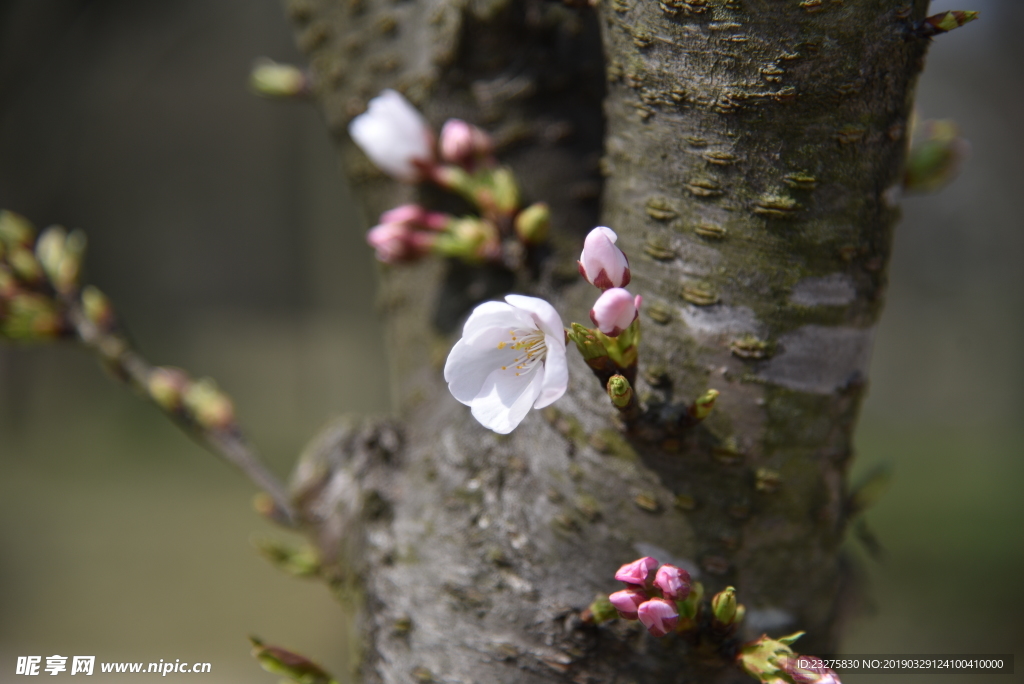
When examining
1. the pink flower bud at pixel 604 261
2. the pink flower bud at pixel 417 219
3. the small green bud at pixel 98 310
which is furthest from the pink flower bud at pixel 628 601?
the small green bud at pixel 98 310

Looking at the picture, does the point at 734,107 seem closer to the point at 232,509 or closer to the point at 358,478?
the point at 358,478

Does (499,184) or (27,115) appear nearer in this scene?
(499,184)

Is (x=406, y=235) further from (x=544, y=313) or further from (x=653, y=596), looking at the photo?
(x=653, y=596)

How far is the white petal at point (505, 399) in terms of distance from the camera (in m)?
0.52

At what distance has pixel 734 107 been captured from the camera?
0.54 metres

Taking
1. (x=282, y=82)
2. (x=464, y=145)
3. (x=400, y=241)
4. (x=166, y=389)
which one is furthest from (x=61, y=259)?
(x=464, y=145)

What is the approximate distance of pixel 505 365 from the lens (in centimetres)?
60

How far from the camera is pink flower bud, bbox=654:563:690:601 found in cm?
54

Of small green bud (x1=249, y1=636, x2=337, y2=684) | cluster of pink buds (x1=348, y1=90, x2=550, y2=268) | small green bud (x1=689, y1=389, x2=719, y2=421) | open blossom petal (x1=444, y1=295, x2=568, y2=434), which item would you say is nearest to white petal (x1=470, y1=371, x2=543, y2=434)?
open blossom petal (x1=444, y1=295, x2=568, y2=434)

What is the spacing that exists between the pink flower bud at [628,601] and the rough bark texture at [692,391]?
2.2 inches

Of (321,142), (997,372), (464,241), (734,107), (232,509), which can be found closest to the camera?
(734,107)

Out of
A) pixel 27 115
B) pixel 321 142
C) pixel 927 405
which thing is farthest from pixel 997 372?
pixel 27 115

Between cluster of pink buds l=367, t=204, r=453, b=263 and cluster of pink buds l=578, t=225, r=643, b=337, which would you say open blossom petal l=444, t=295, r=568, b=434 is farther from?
cluster of pink buds l=367, t=204, r=453, b=263

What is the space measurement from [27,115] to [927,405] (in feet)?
22.4
